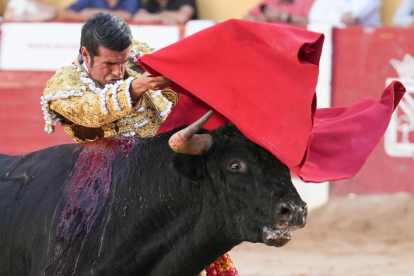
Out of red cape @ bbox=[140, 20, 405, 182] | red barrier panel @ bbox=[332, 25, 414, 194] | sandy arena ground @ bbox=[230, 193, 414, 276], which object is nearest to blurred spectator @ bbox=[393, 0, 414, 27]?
red barrier panel @ bbox=[332, 25, 414, 194]

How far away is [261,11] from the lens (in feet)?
27.2

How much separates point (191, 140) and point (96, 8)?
18.5 feet

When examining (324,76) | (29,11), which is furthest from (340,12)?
(29,11)

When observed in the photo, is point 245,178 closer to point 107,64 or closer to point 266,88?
point 266,88

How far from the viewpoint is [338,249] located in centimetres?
728

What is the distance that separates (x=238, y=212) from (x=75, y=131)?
0.95 metres

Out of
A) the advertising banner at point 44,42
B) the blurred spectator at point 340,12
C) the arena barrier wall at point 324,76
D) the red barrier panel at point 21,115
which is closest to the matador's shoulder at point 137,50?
the arena barrier wall at point 324,76

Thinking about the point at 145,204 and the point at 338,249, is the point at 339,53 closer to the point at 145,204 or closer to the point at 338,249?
the point at 338,249

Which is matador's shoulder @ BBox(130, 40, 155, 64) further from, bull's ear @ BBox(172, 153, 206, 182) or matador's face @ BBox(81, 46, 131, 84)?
bull's ear @ BBox(172, 153, 206, 182)

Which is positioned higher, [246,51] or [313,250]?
[246,51]

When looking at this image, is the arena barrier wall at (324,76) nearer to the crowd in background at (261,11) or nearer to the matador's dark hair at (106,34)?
the crowd in background at (261,11)

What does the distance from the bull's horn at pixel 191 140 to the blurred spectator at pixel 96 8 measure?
5.33 m

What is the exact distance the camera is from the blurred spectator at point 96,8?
8.45m

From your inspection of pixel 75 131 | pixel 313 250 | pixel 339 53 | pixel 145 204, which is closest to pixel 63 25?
pixel 339 53
